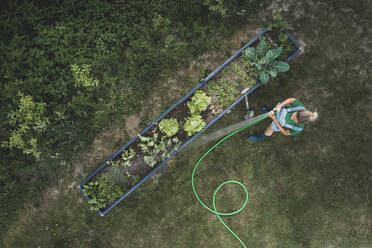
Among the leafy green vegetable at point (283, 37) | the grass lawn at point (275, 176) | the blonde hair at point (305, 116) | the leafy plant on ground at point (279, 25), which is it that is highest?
the leafy plant on ground at point (279, 25)

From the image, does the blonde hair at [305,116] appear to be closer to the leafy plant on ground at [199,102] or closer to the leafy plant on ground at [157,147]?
the leafy plant on ground at [199,102]

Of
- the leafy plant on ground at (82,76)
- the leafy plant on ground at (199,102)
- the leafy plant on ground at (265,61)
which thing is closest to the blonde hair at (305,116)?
the leafy plant on ground at (265,61)

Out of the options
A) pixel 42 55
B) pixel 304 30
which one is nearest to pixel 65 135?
pixel 42 55

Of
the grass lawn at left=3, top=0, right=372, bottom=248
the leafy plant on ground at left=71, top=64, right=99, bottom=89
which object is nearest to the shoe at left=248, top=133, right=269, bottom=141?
the grass lawn at left=3, top=0, right=372, bottom=248

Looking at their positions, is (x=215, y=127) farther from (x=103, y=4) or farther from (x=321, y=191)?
(x=103, y=4)

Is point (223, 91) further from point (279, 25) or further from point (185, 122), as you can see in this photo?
point (279, 25)
